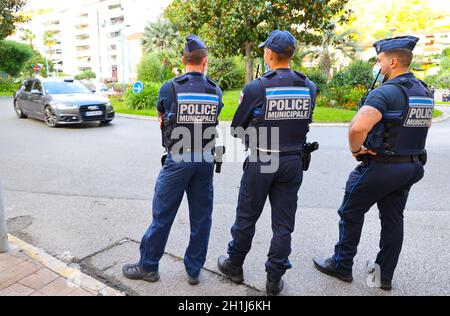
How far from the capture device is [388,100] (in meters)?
2.66

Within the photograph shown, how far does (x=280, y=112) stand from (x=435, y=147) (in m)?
8.00

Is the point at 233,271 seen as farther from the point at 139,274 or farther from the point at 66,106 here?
the point at 66,106

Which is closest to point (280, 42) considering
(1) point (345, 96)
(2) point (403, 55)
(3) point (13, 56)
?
(2) point (403, 55)

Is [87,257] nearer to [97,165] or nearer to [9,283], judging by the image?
[9,283]

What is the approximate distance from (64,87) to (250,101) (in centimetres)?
1150

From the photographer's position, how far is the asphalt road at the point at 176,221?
3188mm

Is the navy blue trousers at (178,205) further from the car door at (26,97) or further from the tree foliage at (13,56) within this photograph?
the tree foliage at (13,56)

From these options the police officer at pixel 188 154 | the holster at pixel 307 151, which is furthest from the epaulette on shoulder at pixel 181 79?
the holster at pixel 307 151

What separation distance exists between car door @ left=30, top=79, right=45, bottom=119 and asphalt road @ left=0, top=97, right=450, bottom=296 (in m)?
3.88

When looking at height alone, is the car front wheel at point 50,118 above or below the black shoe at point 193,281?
above

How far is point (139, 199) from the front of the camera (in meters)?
5.26

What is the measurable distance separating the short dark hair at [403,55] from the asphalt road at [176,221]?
182 centimetres

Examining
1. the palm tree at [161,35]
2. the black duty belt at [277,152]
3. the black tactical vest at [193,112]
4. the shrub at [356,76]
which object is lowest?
the black duty belt at [277,152]

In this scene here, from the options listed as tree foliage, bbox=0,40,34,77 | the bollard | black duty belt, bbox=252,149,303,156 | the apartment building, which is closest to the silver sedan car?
the bollard
